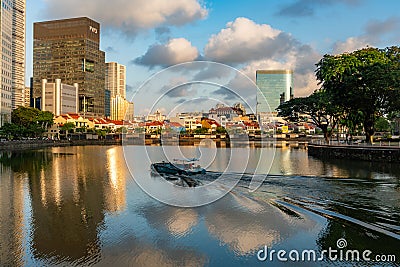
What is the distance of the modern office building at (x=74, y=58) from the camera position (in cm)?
15625

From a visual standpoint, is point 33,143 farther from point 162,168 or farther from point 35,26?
point 35,26

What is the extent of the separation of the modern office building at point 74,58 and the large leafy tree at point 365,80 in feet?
401

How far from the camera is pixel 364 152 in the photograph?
40062mm

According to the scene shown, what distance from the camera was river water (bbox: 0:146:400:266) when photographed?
12.4m

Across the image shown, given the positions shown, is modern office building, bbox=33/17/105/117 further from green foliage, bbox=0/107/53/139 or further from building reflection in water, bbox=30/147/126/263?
building reflection in water, bbox=30/147/126/263

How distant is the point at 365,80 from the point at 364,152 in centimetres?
756

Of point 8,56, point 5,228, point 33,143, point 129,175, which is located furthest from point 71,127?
point 5,228

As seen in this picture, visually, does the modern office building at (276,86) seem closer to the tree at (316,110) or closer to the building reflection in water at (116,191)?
the tree at (316,110)

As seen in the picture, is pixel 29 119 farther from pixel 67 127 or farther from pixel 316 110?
pixel 316 110

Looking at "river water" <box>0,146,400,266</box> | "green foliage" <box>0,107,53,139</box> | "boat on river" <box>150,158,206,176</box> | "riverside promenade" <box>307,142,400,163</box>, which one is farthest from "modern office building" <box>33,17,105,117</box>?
"river water" <box>0,146,400,266</box>

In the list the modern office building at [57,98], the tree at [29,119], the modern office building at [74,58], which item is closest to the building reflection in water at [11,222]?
the tree at [29,119]

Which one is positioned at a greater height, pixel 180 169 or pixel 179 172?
pixel 180 169

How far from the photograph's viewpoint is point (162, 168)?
1238 inches

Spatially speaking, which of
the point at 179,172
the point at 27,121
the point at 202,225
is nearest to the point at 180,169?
the point at 179,172
